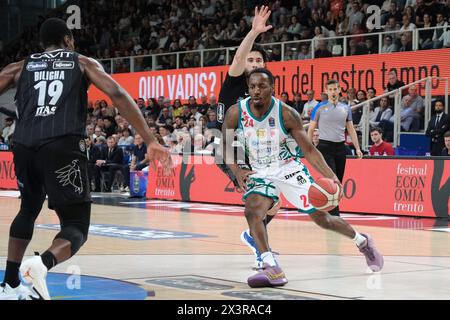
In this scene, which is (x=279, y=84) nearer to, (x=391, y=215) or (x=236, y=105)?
(x=391, y=215)

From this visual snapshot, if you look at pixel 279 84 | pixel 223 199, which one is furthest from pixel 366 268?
pixel 279 84

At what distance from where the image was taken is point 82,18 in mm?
34906

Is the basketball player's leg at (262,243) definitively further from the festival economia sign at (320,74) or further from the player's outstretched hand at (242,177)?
the festival economia sign at (320,74)

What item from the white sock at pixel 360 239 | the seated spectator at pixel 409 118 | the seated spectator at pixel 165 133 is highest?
the seated spectator at pixel 409 118

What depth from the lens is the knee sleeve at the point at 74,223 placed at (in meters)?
5.66

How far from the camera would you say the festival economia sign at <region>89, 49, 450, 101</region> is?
1878cm

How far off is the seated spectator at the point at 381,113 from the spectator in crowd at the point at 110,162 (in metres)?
6.88

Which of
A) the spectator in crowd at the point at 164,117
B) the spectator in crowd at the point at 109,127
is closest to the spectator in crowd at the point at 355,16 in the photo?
the spectator in crowd at the point at 164,117

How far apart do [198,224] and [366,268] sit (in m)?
5.28

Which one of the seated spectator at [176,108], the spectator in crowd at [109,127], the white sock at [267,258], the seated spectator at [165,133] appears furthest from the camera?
the spectator in crowd at [109,127]

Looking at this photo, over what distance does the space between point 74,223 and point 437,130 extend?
12680mm

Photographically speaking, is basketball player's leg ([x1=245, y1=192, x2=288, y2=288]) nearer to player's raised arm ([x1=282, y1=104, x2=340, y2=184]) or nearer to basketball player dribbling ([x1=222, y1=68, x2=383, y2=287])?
basketball player dribbling ([x1=222, y1=68, x2=383, y2=287])

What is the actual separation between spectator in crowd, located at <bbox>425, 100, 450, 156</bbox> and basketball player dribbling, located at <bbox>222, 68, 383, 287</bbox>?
9.87 metres

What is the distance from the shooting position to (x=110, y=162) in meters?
22.1
